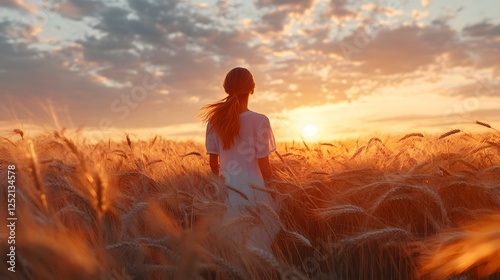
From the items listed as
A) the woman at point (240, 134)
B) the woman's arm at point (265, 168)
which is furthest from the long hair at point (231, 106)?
the woman's arm at point (265, 168)

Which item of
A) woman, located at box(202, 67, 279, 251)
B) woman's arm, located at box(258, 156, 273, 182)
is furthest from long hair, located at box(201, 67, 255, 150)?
woman's arm, located at box(258, 156, 273, 182)

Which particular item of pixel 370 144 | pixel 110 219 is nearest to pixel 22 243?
pixel 110 219

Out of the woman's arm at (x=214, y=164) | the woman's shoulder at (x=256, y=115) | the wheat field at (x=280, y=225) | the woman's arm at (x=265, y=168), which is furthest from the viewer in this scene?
the woman's arm at (x=214, y=164)

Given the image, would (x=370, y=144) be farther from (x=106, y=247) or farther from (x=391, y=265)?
(x=106, y=247)

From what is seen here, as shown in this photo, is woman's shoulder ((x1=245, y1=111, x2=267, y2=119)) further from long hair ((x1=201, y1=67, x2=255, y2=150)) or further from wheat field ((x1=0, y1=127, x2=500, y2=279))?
wheat field ((x1=0, y1=127, x2=500, y2=279))

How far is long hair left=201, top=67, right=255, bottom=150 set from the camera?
3.25m

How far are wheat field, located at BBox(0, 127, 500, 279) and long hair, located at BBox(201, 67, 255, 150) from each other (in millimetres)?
398

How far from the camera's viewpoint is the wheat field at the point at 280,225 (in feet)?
4.20

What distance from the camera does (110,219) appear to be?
2.39 meters

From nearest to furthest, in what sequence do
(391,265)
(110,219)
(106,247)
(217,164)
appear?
(106,247), (391,265), (110,219), (217,164)

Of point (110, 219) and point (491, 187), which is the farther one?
point (110, 219)

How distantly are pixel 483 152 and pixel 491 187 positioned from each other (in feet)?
4.27

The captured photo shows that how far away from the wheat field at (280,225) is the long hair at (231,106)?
0.40 meters

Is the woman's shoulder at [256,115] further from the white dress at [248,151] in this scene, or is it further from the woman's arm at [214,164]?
the woman's arm at [214,164]
